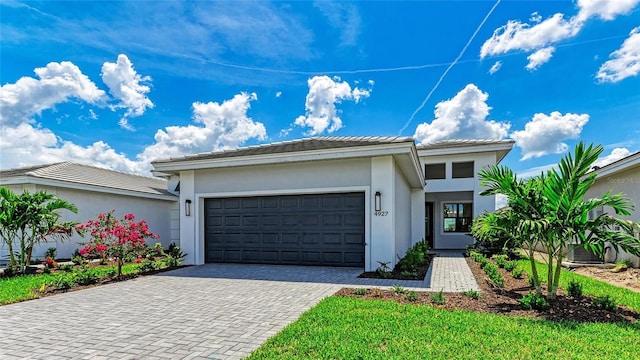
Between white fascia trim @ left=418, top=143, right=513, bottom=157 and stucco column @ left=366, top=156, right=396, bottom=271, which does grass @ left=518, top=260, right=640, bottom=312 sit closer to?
stucco column @ left=366, top=156, right=396, bottom=271

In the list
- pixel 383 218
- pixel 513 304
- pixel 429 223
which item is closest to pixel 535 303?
pixel 513 304

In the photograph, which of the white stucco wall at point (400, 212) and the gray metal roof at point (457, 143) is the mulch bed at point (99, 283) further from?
the gray metal roof at point (457, 143)

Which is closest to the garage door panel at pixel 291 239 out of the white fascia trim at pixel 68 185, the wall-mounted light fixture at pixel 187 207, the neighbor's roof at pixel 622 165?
the wall-mounted light fixture at pixel 187 207

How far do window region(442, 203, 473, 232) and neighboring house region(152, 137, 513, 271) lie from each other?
23.3 ft

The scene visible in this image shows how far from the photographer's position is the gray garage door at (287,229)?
963cm

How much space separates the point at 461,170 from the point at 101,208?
56.0 ft

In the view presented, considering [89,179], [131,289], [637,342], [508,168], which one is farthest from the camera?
[89,179]

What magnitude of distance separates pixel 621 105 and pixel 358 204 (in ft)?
30.7

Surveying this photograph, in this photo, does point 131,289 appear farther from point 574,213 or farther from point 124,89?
point 574,213

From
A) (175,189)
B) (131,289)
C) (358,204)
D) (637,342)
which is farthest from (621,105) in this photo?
(175,189)

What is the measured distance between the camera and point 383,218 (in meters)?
8.98

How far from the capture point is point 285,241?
10.3m

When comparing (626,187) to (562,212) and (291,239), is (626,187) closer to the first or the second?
(562,212)

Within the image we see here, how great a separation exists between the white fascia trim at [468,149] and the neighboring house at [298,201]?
5.00m
